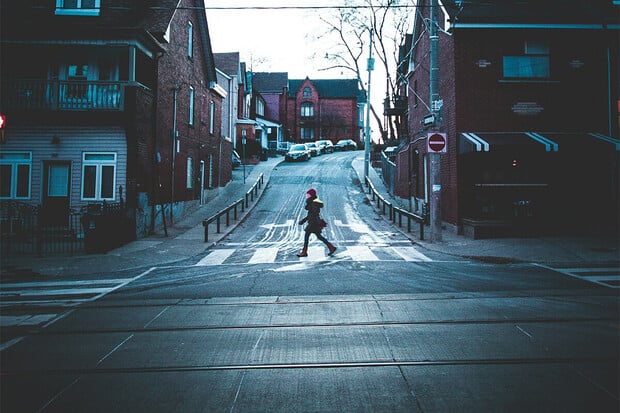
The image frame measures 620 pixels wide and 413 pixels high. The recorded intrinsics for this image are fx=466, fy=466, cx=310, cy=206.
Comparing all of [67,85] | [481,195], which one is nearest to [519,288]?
[481,195]

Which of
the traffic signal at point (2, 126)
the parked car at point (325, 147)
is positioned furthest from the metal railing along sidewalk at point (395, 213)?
the parked car at point (325, 147)

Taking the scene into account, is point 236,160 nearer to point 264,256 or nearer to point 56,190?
point 56,190

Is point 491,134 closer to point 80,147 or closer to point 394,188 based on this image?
point 394,188

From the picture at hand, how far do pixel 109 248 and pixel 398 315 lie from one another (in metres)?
10.7

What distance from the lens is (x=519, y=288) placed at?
8.71m

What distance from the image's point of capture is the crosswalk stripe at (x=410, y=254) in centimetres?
1252

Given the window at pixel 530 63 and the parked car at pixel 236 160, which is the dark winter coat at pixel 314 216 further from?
the parked car at pixel 236 160

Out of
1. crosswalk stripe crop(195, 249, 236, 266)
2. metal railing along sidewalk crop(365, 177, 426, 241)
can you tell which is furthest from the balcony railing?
metal railing along sidewalk crop(365, 177, 426, 241)

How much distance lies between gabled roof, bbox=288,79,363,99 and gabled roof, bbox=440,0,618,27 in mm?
59430

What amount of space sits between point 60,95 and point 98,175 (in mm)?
3257

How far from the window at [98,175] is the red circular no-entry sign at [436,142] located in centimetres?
1134

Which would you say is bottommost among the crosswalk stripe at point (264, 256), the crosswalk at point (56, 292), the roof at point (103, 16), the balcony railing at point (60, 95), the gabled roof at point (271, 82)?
the crosswalk at point (56, 292)

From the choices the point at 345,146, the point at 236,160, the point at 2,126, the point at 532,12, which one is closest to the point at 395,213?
the point at 532,12

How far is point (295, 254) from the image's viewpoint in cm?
1343
